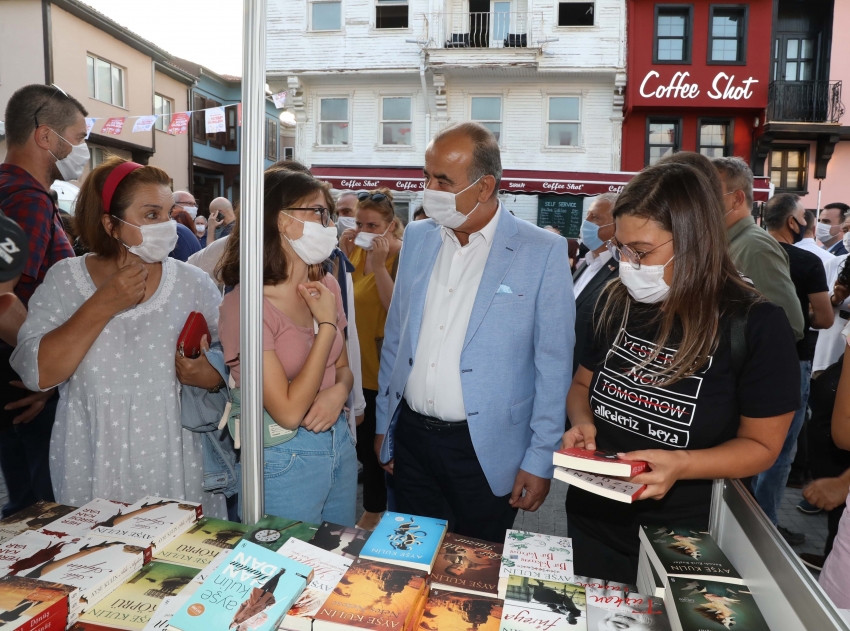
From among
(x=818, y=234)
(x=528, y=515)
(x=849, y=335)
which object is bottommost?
(x=528, y=515)

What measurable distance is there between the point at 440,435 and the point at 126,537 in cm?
101

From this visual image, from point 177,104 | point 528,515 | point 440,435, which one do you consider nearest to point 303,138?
point 177,104

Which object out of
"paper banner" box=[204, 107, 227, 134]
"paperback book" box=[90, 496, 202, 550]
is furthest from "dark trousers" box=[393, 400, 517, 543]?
"paper banner" box=[204, 107, 227, 134]

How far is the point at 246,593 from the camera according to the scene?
3.35ft

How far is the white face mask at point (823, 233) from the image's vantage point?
6227 millimetres

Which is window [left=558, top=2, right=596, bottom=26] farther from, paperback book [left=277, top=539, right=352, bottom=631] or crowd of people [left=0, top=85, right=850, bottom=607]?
paperback book [left=277, top=539, right=352, bottom=631]

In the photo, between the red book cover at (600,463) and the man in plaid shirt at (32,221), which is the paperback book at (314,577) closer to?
the red book cover at (600,463)

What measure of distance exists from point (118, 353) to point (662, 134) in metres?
13.4

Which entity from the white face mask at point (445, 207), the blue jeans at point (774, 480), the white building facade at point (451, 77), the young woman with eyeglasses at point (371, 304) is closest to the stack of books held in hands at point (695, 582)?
the white face mask at point (445, 207)

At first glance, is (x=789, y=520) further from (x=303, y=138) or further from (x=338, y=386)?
(x=303, y=138)

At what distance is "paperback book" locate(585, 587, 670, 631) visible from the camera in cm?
99

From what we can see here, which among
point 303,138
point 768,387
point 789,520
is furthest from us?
point 303,138

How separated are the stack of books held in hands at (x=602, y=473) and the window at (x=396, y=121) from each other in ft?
42.7

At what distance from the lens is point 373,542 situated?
1227mm
